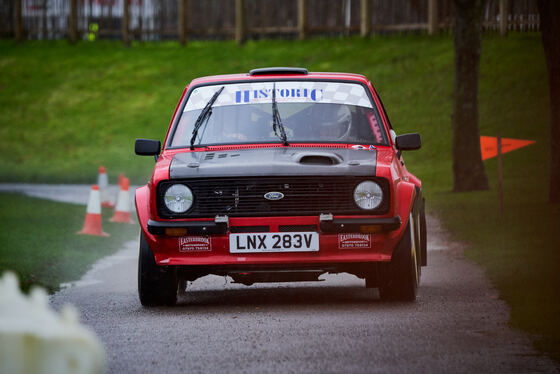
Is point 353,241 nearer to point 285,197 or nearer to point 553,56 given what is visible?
point 285,197

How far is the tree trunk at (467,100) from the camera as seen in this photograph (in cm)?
2212

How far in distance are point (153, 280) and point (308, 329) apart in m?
1.70

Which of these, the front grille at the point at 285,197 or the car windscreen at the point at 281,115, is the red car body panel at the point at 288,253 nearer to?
the front grille at the point at 285,197

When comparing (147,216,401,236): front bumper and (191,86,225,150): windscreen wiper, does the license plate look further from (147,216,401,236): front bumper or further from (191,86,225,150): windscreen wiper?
(191,86,225,150): windscreen wiper

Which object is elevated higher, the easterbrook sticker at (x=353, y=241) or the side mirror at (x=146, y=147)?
the side mirror at (x=146, y=147)

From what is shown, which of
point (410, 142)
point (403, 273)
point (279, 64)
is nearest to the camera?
point (403, 273)

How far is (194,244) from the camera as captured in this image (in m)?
8.67

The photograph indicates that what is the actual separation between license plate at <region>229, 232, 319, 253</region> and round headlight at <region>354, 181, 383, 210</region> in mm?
419

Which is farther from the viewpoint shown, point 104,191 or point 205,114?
point 104,191

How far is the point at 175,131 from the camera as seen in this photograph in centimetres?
991

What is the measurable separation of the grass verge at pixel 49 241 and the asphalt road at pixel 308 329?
1.01m

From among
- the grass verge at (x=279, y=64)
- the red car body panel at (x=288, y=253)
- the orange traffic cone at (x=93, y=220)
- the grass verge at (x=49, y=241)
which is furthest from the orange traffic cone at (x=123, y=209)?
the red car body panel at (x=288, y=253)

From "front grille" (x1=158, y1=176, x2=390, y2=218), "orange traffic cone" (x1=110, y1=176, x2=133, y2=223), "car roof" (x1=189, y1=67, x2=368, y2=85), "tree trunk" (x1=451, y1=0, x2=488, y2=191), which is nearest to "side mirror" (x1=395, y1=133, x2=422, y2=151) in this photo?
"car roof" (x1=189, y1=67, x2=368, y2=85)

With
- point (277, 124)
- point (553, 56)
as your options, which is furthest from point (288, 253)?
point (553, 56)
